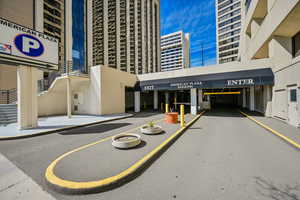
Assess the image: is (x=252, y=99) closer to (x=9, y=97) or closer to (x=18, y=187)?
(x=18, y=187)

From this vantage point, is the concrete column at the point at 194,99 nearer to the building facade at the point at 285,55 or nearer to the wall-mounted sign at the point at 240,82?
the wall-mounted sign at the point at 240,82

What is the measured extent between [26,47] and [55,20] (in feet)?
95.4

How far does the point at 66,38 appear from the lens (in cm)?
2900

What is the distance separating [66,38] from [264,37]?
117 feet

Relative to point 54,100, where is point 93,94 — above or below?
above

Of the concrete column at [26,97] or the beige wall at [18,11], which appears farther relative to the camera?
the beige wall at [18,11]

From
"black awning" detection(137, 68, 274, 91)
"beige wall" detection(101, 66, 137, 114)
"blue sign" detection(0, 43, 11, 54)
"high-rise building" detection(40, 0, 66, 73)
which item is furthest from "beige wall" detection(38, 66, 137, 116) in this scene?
"high-rise building" detection(40, 0, 66, 73)

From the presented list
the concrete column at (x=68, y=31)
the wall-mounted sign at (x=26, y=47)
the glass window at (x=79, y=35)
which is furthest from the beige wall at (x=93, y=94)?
the glass window at (x=79, y=35)

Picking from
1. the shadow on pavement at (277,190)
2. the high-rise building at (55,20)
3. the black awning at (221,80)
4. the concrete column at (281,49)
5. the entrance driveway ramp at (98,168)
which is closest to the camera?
the shadow on pavement at (277,190)

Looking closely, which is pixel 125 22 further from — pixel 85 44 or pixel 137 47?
pixel 85 44

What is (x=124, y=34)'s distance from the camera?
5378 centimetres

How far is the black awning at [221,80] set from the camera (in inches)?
407

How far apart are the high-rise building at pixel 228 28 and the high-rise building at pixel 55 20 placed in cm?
6314

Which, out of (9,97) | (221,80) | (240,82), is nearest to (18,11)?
(9,97)
